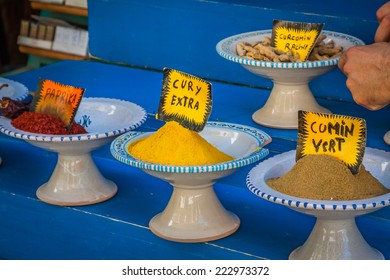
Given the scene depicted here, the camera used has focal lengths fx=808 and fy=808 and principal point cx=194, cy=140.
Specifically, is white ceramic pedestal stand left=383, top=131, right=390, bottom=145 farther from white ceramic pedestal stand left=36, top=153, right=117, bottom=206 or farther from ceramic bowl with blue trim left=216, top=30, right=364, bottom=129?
white ceramic pedestal stand left=36, top=153, right=117, bottom=206

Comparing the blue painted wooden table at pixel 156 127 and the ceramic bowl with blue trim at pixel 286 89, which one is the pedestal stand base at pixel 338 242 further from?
the ceramic bowl with blue trim at pixel 286 89

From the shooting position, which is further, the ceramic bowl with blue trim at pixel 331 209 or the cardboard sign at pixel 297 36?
the cardboard sign at pixel 297 36

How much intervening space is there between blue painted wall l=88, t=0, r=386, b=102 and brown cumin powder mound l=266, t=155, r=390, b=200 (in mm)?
770

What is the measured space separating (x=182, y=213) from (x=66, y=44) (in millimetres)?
3231

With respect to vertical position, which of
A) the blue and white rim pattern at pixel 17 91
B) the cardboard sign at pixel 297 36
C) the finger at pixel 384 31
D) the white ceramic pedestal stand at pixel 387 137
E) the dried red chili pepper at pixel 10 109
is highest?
the finger at pixel 384 31

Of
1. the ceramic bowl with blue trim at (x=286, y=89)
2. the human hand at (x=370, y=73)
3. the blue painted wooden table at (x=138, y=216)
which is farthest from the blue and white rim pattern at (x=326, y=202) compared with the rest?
the ceramic bowl with blue trim at (x=286, y=89)

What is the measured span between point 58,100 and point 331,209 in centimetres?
72

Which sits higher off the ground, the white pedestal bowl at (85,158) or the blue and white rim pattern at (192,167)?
the blue and white rim pattern at (192,167)

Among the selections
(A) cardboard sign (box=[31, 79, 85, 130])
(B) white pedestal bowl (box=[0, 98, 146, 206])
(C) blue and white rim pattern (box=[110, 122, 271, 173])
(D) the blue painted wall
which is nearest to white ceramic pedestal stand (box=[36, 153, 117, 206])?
(B) white pedestal bowl (box=[0, 98, 146, 206])

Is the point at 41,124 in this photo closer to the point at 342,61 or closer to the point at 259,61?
the point at 259,61

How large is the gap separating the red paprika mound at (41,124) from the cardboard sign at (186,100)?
242 millimetres

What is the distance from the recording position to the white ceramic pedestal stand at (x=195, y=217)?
162cm

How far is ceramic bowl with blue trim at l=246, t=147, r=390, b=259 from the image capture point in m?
1.34

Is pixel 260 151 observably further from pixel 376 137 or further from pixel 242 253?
pixel 376 137
